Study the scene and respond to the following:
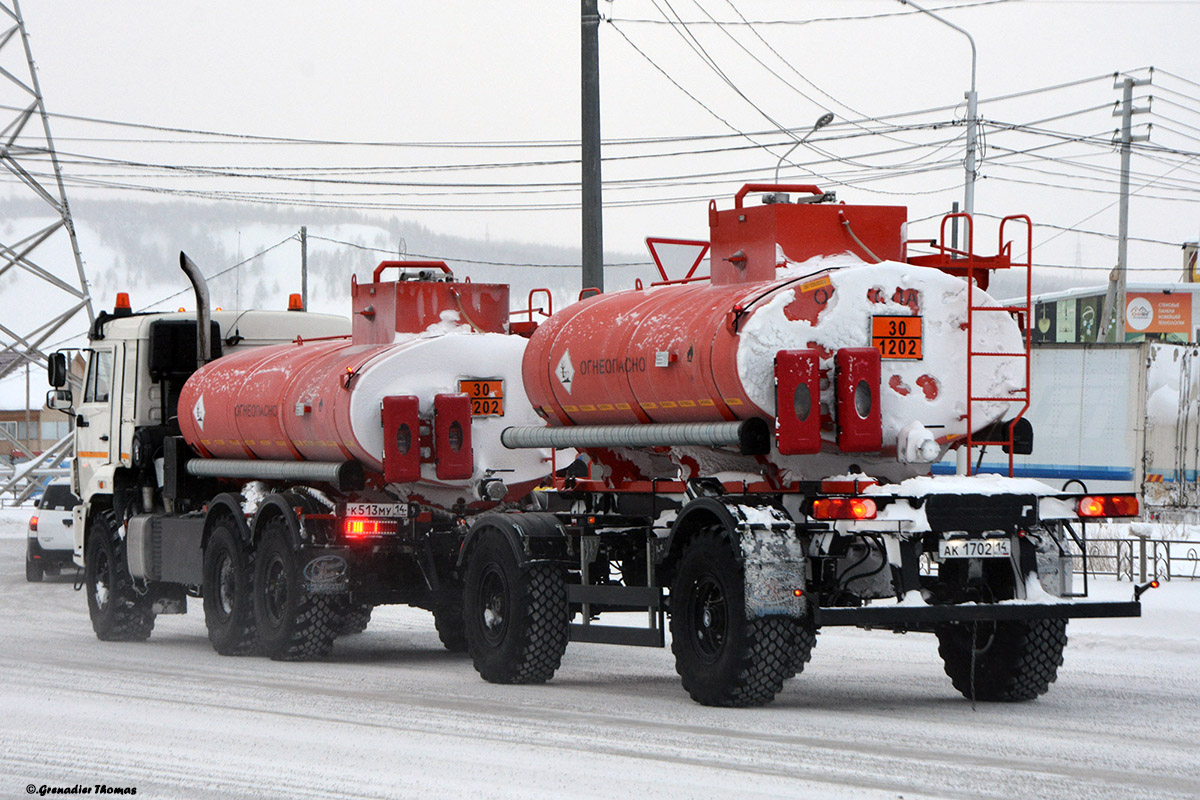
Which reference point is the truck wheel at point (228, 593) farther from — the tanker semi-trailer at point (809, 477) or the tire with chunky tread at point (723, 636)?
the tire with chunky tread at point (723, 636)

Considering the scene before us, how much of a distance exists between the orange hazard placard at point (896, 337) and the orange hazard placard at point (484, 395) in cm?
450

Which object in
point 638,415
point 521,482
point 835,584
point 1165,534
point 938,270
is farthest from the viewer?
point 1165,534

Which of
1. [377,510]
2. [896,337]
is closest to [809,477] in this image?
[896,337]

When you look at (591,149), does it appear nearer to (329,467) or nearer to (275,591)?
(329,467)

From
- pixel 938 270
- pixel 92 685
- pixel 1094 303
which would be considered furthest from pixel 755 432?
pixel 1094 303

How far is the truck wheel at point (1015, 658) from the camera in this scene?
1099cm

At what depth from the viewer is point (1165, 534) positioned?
87.0 ft

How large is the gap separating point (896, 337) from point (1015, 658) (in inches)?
90.9

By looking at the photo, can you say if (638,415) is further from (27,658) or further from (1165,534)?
(1165,534)

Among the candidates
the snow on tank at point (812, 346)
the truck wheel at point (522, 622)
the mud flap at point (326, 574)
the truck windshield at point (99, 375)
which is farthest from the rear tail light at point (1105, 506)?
the truck windshield at point (99, 375)

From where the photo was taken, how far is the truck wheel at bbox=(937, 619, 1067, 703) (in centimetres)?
1099

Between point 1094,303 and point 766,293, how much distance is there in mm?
40934

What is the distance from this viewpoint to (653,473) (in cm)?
1248

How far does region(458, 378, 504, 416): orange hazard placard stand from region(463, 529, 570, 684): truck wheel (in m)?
1.72
